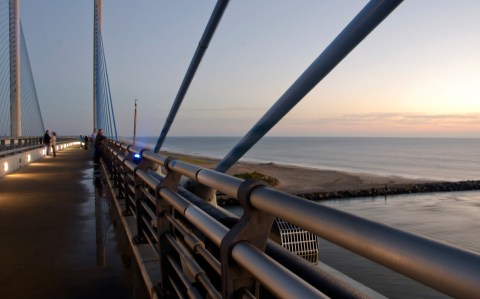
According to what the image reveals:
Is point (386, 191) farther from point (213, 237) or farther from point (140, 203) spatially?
point (213, 237)

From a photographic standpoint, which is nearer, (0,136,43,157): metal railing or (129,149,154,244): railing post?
(129,149,154,244): railing post

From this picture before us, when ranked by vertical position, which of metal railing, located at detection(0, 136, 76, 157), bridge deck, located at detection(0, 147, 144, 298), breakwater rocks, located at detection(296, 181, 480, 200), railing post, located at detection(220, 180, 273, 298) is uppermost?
railing post, located at detection(220, 180, 273, 298)

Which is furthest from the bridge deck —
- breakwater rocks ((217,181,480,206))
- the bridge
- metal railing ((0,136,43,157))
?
breakwater rocks ((217,181,480,206))

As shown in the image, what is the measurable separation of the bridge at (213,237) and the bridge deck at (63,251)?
0.07 feet

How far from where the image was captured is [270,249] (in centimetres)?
201

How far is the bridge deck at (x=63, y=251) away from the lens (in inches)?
182

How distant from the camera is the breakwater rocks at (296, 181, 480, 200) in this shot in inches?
1399

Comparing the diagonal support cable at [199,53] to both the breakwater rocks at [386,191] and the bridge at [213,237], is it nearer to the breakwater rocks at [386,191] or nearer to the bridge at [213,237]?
the bridge at [213,237]

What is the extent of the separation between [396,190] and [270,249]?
40213 millimetres

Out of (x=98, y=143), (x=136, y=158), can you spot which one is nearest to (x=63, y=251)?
(x=136, y=158)

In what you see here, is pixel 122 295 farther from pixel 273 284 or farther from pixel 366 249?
pixel 366 249

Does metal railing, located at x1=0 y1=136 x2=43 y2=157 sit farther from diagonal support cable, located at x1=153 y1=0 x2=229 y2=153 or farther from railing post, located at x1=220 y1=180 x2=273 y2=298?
railing post, located at x1=220 y1=180 x2=273 y2=298

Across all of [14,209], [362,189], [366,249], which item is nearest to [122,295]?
[366,249]

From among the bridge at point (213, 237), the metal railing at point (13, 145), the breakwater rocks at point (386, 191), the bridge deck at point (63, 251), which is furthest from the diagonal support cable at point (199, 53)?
the breakwater rocks at point (386, 191)
